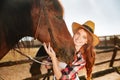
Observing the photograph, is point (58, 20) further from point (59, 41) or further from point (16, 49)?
point (16, 49)

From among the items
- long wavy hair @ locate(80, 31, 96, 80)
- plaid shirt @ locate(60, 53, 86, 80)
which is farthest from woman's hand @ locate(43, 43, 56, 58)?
long wavy hair @ locate(80, 31, 96, 80)

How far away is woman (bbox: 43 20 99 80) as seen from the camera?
10.3 feet

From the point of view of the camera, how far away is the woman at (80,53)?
313cm

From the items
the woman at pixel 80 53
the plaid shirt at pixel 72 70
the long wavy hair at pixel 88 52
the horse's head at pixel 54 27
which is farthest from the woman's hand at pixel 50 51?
the long wavy hair at pixel 88 52

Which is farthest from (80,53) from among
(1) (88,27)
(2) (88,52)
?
(1) (88,27)

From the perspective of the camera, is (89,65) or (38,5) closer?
(38,5)

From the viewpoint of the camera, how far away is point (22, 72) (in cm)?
1026

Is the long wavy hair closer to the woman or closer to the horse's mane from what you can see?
the woman

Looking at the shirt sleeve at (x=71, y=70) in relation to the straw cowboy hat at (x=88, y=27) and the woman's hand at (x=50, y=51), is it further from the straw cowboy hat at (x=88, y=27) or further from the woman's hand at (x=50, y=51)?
the straw cowboy hat at (x=88, y=27)

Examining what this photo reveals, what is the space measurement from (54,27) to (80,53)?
492mm

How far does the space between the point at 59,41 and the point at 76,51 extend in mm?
281

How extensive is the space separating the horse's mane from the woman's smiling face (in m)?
0.40

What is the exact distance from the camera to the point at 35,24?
3.28 m

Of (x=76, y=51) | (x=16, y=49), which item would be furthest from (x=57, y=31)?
(x=16, y=49)
